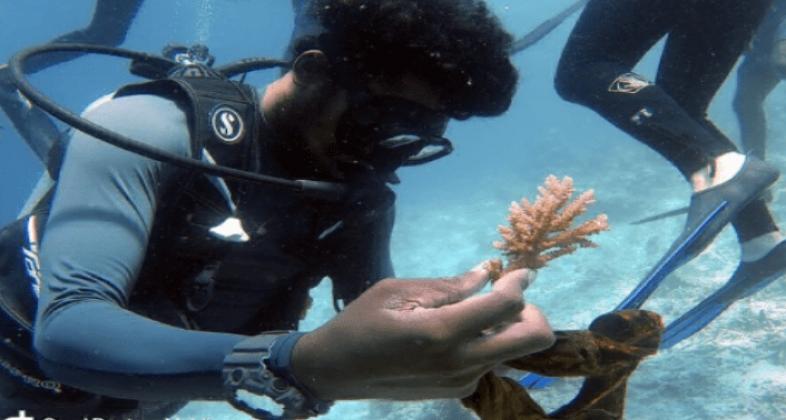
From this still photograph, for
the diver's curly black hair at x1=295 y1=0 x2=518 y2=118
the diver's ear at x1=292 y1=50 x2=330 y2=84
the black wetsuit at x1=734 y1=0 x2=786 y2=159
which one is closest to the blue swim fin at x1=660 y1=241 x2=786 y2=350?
the diver's curly black hair at x1=295 y1=0 x2=518 y2=118

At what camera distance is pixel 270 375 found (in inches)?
51.6

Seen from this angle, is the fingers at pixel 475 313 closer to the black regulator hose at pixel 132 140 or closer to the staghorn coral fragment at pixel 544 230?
the staghorn coral fragment at pixel 544 230

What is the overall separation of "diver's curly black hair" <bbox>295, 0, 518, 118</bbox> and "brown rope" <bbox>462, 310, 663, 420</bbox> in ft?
3.67

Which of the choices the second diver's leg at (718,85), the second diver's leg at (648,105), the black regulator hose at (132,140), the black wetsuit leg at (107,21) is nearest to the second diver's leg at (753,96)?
the second diver's leg at (718,85)

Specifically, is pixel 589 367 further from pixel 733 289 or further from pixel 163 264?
pixel 733 289

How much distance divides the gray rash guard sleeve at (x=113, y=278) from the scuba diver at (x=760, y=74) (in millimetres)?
6924

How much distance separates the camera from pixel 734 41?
161 inches

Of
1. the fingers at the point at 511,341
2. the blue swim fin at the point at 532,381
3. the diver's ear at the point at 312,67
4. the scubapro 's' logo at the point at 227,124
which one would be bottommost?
the blue swim fin at the point at 532,381

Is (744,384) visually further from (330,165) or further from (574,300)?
(330,165)

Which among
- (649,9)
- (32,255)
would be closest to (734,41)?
(649,9)

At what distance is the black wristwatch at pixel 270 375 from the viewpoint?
1288 millimetres

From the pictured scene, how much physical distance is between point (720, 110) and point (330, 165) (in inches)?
1209

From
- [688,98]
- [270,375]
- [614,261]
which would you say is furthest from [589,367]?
[614,261]

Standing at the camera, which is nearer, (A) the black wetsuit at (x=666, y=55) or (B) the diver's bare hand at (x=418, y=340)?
(B) the diver's bare hand at (x=418, y=340)
